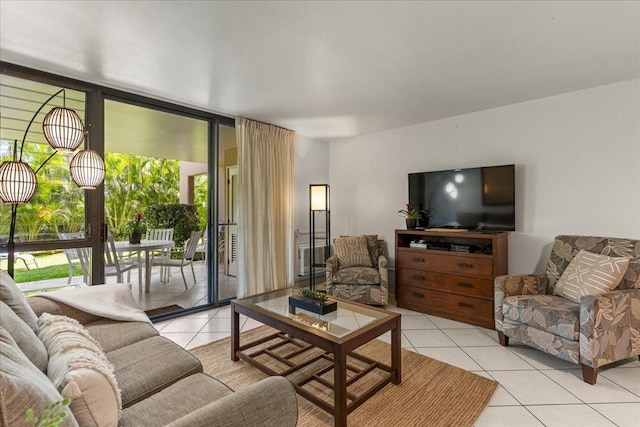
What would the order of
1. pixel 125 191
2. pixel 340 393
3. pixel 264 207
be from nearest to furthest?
pixel 340 393, pixel 264 207, pixel 125 191

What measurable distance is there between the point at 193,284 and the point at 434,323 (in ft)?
11.4

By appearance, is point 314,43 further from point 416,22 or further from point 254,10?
point 416,22

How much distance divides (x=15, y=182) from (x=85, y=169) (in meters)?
0.39

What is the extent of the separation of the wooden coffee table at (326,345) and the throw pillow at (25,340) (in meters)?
1.17

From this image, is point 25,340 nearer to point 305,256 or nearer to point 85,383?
point 85,383

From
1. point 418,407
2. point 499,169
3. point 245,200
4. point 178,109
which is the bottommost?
point 418,407

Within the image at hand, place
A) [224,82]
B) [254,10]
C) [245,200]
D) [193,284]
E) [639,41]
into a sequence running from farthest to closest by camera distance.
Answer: [193,284] < [245,200] < [224,82] < [639,41] < [254,10]

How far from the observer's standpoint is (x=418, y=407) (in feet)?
5.84

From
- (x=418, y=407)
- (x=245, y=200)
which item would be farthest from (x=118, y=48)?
(x=418, y=407)

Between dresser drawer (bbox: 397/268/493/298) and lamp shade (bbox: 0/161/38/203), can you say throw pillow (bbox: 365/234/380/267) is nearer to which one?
dresser drawer (bbox: 397/268/493/298)

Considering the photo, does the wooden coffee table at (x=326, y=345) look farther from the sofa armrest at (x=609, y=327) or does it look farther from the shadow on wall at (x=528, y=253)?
the shadow on wall at (x=528, y=253)

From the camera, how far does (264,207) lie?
3.83 metres

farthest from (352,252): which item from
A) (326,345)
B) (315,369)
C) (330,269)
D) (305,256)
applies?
(326,345)

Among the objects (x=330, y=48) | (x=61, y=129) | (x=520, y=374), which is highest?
(x=330, y=48)
